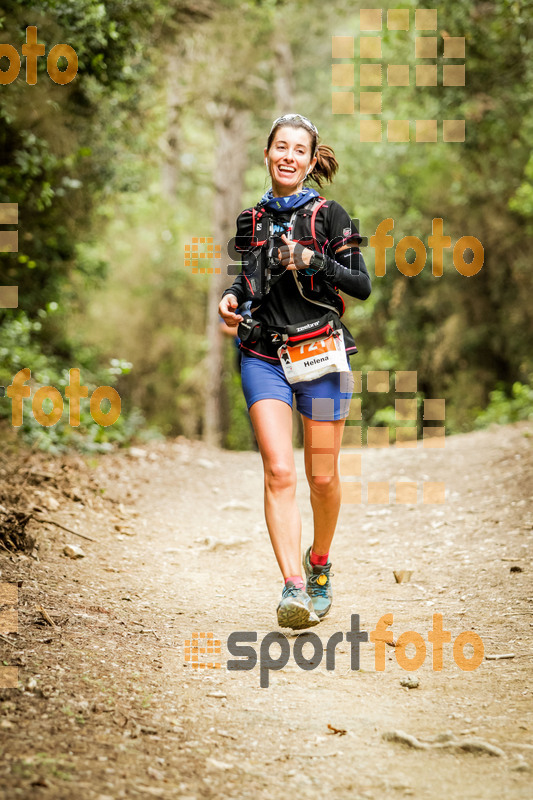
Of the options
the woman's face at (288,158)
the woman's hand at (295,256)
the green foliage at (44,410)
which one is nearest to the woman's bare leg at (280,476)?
the woman's hand at (295,256)

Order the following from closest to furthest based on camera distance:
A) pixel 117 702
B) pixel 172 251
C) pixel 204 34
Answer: pixel 117 702
pixel 204 34
pixel 172 251

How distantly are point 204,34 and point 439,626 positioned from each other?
408 inches

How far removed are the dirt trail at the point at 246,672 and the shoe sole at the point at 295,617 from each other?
0.12m

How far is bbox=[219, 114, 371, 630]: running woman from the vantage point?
3.64 metres

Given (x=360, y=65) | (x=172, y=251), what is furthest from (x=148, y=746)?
(x=172, y=251)

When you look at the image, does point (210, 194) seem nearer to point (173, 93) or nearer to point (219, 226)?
point (219, 226)

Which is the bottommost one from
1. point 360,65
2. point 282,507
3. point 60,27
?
point 282,507

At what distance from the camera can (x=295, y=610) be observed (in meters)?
3.43

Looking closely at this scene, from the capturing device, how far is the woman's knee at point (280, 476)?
3638 mm

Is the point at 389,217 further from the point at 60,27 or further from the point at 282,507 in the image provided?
the point at 282,507

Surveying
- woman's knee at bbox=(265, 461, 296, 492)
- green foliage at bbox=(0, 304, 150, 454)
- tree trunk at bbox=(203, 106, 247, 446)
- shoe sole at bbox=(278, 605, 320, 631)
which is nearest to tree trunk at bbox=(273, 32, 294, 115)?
tree trunk at bbox=(203, 106, 247, 446)

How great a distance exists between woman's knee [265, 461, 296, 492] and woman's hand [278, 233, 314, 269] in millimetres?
915

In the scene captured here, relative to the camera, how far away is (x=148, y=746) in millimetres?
2404

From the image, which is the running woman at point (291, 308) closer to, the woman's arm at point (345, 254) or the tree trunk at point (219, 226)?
the woman's arm at point (345, 254)
